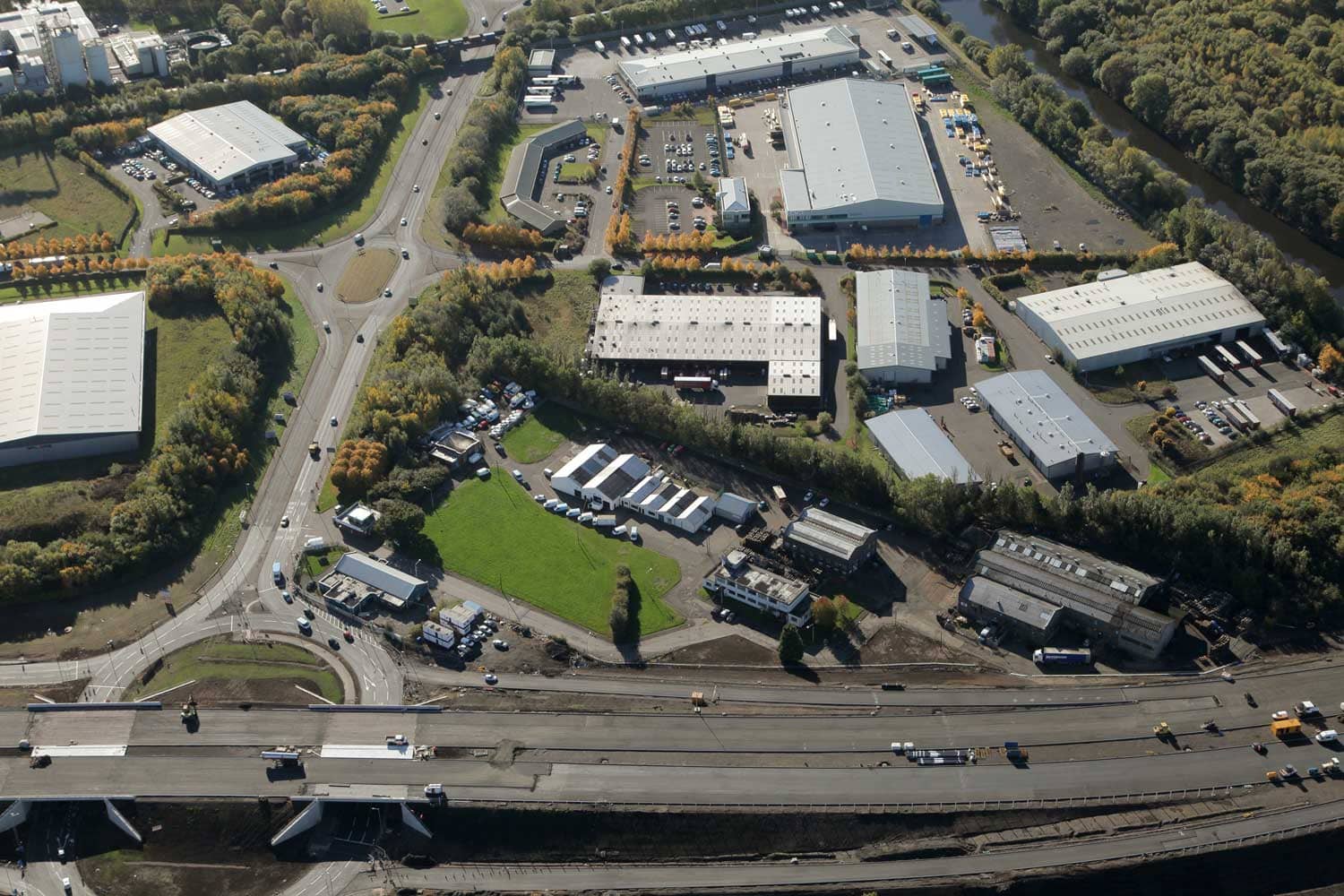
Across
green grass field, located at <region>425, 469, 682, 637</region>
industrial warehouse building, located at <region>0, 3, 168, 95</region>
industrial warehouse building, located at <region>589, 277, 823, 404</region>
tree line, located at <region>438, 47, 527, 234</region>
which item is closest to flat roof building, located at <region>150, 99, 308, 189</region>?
industrial warehouse building, located at <region>0, 3, 168, 95</region>

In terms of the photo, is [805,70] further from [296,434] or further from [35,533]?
[35,533]

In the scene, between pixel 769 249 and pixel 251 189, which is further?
pixel 251 189

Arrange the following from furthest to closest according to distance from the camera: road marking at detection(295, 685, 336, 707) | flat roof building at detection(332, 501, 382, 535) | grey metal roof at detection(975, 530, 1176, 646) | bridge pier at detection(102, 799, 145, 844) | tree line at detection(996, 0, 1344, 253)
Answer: tree line at detection(996, 0, 1344, 253), flat roof building at detection(332, 501, 382, 535), grey metal roof at detection(975, 530, 1176, 646), road marking at detection(295, 685, 336, 707), bridge pier at detection(102, 799, 145, 844)

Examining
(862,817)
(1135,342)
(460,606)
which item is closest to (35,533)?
(460,606)

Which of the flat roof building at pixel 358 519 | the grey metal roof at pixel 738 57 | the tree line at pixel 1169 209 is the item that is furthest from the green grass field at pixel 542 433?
the tree line at pixel 1169 209

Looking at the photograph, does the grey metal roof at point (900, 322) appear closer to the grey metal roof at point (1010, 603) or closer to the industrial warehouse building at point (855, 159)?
the industrial warehouse building at point (855, 159)

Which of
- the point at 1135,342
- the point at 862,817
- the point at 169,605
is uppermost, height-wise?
the point at 1135,342

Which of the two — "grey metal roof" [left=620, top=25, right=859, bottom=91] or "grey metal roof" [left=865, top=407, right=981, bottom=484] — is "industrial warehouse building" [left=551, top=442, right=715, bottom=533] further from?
"grey metal roof" [left=620, top=25, right=859, bottom=91]
